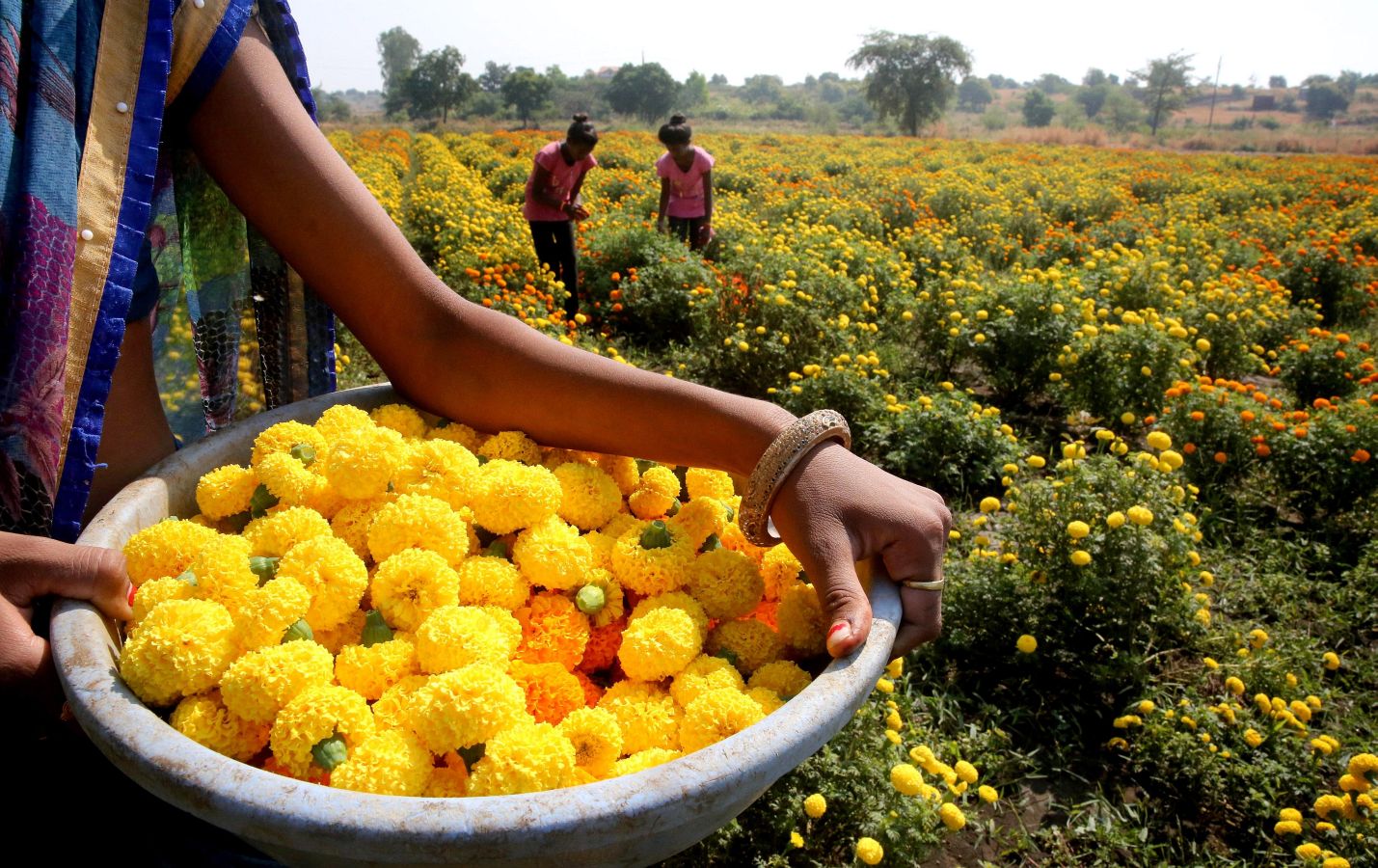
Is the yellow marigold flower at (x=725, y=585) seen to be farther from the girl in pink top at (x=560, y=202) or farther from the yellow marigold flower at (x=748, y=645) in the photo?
the girl in pink top at (x=560, y=202)

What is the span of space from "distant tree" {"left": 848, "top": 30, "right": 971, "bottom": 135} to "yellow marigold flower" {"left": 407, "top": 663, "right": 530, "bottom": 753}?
221ft

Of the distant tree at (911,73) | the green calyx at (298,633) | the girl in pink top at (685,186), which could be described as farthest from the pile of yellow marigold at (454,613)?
the distant tree at (911,73)

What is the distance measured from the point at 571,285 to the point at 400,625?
275 inches

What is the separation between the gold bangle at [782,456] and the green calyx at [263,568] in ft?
2.31

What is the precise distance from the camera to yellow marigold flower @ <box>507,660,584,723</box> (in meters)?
1.15

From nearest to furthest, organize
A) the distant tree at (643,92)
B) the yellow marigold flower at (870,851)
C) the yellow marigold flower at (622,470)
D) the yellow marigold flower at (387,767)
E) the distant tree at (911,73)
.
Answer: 1. the yellow marigold flower at (387,767)
2. the yellow marigold flower at (622,470)
3. the yellow marigold flower at (870,851)
4. the distant tree at (911,73)
5. the distant tree at (643,92)

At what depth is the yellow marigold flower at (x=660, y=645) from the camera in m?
1.16

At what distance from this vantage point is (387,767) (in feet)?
3.05

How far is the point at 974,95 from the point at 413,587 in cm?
16371

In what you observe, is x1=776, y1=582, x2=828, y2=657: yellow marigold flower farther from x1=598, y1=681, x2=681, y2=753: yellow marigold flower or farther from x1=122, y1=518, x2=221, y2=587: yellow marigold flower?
x1=122, y1=518, x2=221, y2=587: yellow marigold flower

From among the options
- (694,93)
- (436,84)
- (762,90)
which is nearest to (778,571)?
(436,84)

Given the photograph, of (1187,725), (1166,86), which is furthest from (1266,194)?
(1166,86)

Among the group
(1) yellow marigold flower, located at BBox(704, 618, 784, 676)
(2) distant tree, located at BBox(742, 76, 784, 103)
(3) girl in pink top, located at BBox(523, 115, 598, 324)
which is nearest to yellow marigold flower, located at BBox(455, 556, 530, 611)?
(1) yellow marigold flower, located at BBox(704, 618, 784, 676)

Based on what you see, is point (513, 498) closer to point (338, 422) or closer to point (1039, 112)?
point (338, 422)
